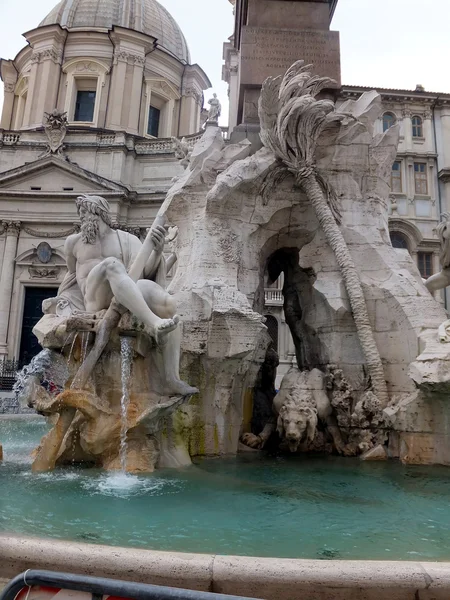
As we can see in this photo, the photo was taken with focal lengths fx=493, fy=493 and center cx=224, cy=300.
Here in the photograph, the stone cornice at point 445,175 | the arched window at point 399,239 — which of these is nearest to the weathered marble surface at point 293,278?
the arched window at point 399,239

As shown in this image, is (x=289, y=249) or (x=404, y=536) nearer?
(x=404, y=536)

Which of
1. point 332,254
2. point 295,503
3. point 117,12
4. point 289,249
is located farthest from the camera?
point 117,12

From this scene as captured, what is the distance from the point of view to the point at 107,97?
3256 centimetres

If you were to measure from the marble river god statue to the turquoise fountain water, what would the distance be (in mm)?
273

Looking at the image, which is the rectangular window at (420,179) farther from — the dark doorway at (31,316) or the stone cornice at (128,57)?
the dark doorway at (31,316)

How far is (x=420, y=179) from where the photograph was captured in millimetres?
27500

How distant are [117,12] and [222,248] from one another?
1413 inches

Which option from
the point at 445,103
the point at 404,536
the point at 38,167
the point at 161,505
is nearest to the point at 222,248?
the point at 161,505

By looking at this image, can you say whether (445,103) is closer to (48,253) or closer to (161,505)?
(48,253)

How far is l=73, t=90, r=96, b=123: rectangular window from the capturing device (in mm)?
33281

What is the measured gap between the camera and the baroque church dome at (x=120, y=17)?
113 feet

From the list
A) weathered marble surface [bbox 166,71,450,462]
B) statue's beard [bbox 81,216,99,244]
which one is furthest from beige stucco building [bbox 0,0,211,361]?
statue's beard [bbox 81,216,99,244]

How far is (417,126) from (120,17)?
22.1 m

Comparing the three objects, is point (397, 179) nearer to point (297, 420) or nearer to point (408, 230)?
point (408, 230)
